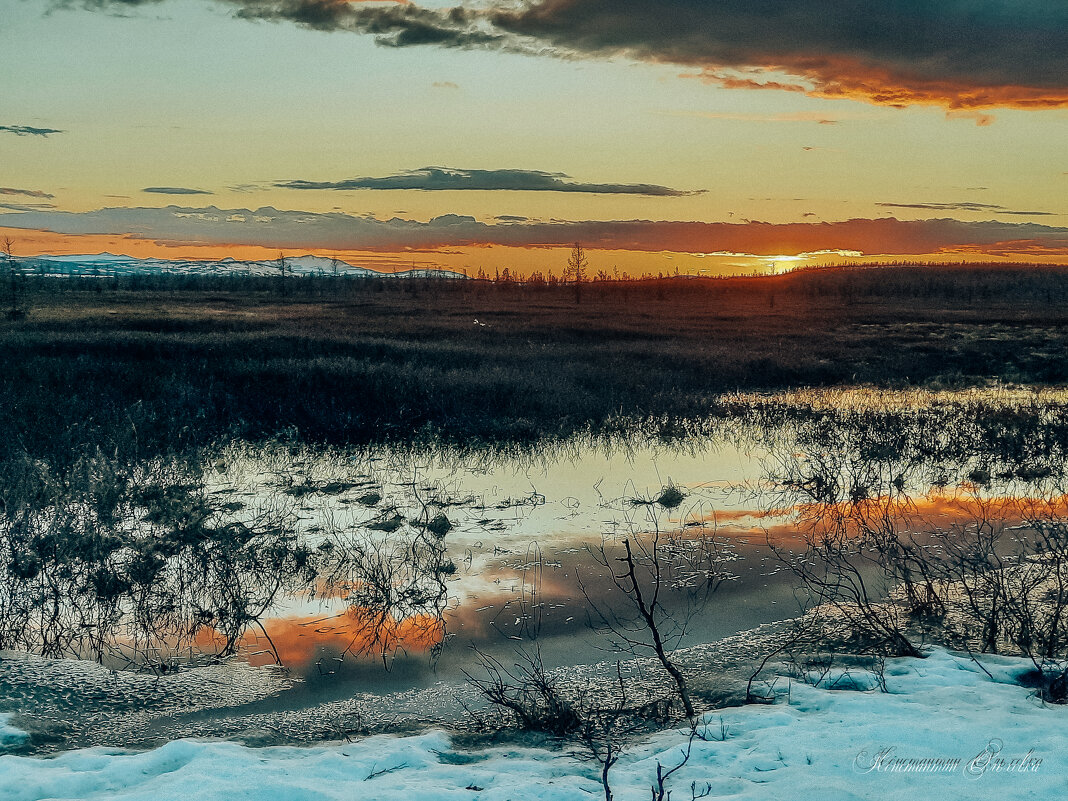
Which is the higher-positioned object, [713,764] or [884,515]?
[884,515]

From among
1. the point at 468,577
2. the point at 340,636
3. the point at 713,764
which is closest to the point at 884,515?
the point at 468,577

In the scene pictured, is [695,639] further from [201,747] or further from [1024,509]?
[1024,509]

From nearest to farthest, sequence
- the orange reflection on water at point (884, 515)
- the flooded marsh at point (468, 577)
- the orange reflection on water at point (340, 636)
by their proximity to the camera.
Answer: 1. the flooded marsh at point (468, 577)
2. the orange reflection on water at point (340, 636)
3. the orange reflection on water at point (884, 515)

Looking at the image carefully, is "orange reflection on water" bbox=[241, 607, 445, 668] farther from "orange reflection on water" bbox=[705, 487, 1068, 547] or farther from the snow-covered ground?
"orange reflection on water" bbox=[705, 487, 1068, 547]

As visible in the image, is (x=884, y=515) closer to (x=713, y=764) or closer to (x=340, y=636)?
(x=713, y=764)

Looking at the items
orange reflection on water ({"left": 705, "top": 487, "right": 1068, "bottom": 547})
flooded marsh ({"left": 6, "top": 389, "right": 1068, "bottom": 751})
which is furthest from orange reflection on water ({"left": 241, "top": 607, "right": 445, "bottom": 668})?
orange reflection on water ({"left": 705, "top": 487, "right": 1068, "bottom": 547})

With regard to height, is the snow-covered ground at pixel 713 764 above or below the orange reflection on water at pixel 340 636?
above

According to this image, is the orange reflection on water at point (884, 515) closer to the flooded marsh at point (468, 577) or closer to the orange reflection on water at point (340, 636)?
the flooded marsh at point (468, 577)

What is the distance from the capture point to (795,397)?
2281 centimetres

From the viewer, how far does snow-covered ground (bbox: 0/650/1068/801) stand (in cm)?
428

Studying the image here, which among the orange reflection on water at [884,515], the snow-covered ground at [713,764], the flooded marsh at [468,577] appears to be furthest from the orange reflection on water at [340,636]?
the orange reflection on water at [884,515]

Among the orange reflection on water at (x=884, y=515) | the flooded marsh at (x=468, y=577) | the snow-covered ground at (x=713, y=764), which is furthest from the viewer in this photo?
the orange reflection on water at (x=884, y=515)

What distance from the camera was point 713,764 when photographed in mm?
4738

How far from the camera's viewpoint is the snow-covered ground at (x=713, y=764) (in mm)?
4281
